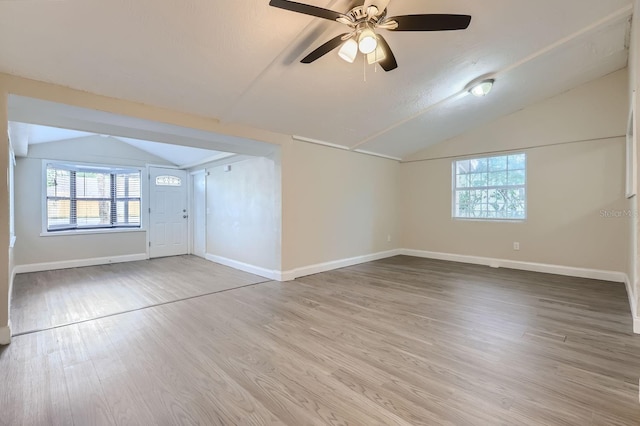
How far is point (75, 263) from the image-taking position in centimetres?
547

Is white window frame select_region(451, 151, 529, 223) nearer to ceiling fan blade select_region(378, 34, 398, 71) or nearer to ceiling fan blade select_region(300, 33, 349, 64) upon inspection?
ceiling fan blade select_region(378, 34, 398, 71)

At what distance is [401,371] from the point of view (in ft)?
6.49

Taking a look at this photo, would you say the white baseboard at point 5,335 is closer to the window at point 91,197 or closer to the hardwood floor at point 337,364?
the hardwood floor at point 337,364

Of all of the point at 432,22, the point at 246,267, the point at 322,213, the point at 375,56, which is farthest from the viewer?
the point at 246,267

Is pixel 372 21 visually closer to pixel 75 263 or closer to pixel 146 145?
pixel 146 145

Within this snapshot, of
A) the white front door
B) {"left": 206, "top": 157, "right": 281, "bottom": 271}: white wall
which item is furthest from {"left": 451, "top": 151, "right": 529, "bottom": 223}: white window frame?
the white front door

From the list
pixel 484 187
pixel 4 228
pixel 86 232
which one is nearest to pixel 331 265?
pixel 484 187

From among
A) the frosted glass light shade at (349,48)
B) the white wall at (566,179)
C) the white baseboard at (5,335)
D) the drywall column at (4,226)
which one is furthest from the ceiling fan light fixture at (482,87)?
the white baseboard at (5,335)

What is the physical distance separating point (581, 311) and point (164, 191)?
24.9 feet

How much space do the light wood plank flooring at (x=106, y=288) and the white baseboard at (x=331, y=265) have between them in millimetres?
436

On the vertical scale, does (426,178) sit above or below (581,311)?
above

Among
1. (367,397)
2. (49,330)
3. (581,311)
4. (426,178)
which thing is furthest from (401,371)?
(426,178)

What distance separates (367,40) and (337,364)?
2.39m

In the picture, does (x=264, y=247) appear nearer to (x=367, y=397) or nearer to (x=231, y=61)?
(x=231, y=61)
